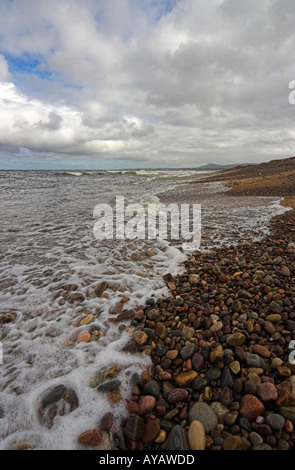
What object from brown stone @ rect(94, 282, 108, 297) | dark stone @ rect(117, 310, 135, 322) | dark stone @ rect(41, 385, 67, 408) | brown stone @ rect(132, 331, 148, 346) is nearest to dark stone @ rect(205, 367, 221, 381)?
brown stone @ rect(132, 331, 148, 346)

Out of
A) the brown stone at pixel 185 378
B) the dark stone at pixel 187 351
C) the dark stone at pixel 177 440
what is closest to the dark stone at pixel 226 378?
the brown stone at pixel 185 378

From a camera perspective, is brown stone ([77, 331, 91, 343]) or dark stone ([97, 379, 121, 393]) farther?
brown stone ([77, 331, 91, 343])

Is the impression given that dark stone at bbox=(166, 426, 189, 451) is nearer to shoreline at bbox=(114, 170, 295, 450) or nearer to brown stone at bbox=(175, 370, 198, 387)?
shoreline at bbox=(114, 170, 295, 450)

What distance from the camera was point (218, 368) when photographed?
240 centimetres

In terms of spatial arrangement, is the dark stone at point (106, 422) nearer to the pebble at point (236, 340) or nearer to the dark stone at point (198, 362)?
the dark stone at point (198, 362)

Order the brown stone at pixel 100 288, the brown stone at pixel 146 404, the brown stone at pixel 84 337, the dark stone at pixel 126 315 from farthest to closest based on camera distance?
1. the brown stone at pixel 100 288
2. the dark stone at pixel 126 315
3. the brown stone at pixel 84 337
4. the brown stone at pixel 146 404

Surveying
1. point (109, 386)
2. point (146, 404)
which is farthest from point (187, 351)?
point (109, 386)

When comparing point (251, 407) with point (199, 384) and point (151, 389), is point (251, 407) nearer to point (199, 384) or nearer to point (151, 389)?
point (199, 384)

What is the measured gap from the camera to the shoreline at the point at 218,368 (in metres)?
1.88

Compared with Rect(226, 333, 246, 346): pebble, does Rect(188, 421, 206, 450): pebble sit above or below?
below

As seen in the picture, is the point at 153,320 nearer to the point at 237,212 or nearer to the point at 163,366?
the point at 163,366

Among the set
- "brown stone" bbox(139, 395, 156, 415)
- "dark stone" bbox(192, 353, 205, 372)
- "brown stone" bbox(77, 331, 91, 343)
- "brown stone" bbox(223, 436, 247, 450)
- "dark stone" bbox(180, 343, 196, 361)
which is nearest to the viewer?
"brown stone" bbox(223, 436, 247, 450)

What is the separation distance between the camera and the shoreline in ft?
6.17

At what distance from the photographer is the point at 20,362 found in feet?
8.98
